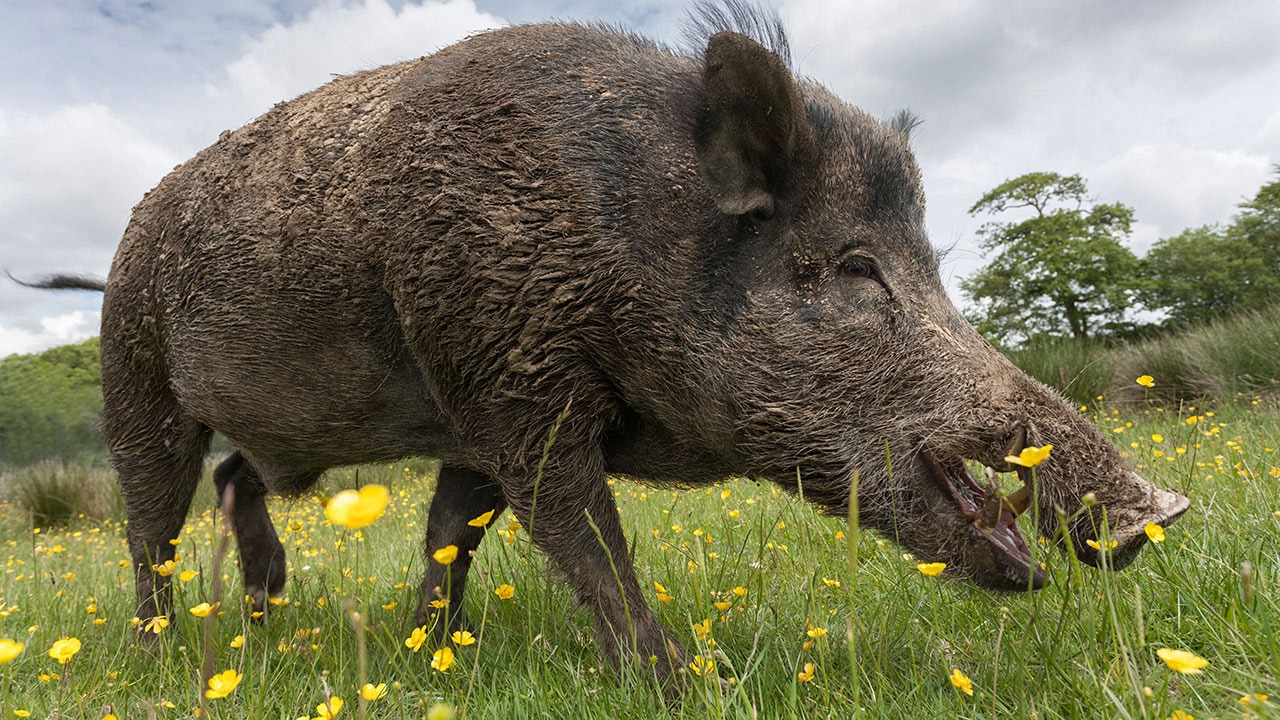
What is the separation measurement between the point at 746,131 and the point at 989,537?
133 centimetres

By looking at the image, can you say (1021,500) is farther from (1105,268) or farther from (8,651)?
(1105,268)

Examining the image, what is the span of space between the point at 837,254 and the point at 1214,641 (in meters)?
1.34

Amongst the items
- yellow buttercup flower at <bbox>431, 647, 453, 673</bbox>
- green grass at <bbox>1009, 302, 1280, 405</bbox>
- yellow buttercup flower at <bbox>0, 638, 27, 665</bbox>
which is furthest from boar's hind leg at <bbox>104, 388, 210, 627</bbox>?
green grass at <bbox>1009, 302, 1280, 405</bbox>

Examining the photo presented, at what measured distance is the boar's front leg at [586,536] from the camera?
7.58 feet

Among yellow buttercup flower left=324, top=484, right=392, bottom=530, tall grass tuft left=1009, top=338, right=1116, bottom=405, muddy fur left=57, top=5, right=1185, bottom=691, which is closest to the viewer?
yellow buttercup flower left=324, top=484, right=392, bottom=530

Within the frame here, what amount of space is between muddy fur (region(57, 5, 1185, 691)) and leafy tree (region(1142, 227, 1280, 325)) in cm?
Result: 3897

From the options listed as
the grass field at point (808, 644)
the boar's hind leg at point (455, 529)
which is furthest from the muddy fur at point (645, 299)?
the boar's hind leg at point (455, 529)

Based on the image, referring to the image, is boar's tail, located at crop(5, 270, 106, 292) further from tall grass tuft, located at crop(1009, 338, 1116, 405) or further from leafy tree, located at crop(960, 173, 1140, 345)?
leafy tree, located at crop(960, 173, 1140, 345)

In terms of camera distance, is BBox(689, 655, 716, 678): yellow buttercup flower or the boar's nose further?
the boar's nose

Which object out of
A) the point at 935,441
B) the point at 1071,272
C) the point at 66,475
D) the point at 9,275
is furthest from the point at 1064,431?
the point at 1071,272

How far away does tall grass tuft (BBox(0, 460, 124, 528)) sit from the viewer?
39.7 feet

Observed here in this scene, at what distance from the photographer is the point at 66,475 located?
1268cm

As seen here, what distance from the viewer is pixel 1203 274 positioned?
120ft

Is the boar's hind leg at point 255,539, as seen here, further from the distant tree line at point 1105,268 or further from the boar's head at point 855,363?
the distant tree line at point 1105,268
